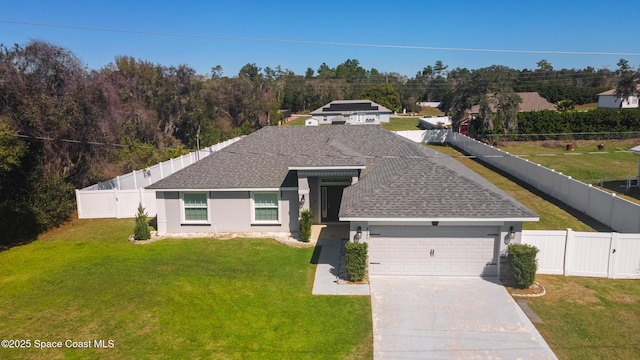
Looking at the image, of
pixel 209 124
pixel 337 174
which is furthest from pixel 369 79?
Answer: pixel 337 174

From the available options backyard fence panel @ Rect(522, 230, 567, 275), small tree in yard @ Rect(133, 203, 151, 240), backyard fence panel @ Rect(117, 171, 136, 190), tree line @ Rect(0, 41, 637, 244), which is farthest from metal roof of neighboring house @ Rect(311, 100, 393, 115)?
backyard fence panel @ Rect(522, 230, 567, 275)

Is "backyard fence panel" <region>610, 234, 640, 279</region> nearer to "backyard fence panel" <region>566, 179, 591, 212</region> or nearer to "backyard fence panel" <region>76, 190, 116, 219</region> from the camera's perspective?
"backyard fence panel" <region>566, 179, 591, 212</region>

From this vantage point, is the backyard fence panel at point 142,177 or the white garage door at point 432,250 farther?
the backyard fence panel at point 142,177

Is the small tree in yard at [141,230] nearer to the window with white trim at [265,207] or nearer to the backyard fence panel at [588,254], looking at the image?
the window with white trim at [265,207]

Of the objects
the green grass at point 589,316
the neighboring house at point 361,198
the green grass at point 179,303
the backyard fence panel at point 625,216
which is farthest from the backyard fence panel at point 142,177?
the backyard fence panel at point 625,216

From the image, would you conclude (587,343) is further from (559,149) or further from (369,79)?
(369,79)

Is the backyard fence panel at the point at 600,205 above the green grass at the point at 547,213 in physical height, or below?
above

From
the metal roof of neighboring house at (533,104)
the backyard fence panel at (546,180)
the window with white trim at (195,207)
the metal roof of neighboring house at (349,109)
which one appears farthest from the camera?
the metal roof of neighboring house at (349,109)
